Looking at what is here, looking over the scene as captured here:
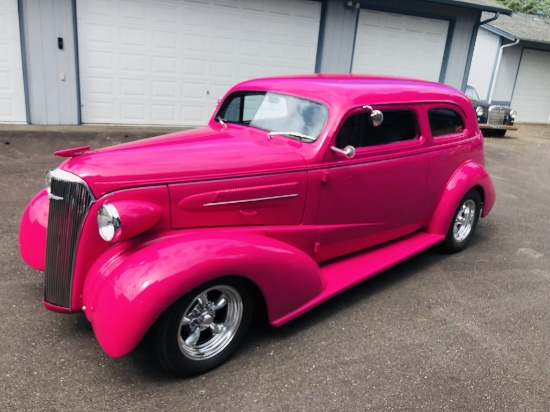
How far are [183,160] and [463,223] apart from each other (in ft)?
10.8

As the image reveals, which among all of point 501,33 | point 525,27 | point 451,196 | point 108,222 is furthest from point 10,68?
point 525,27

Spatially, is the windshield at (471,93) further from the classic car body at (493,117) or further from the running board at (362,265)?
the running board at (362,265)

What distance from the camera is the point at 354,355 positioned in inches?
121

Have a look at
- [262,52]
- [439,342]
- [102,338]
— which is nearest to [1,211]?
[102,338]

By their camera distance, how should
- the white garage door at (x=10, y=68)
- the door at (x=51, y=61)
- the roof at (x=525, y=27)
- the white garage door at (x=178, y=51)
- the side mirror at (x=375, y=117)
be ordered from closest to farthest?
the side mirror at (x=375, y=117) < the white garage door at (x=10, y=68) < the door at (x=51, y=61) < the white garage door at (x=178, y=51) < the roof at (x=525, y=27)

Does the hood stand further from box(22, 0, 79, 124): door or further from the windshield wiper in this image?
box(22, 0, 79, 124): door

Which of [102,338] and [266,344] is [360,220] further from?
[102,338]

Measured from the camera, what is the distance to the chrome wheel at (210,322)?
2.76m

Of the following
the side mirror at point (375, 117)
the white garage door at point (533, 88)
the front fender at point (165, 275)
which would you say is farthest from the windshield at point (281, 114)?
the white garage door at point (533, 88)

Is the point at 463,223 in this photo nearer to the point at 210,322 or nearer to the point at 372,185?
the point at 372,185

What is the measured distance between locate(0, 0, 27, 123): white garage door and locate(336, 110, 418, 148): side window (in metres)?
7.96

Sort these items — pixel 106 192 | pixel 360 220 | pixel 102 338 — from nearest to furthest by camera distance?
pixel 102 338
pixel 106 192
pixel 360 220

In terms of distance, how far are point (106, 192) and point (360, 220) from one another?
6.73 ft

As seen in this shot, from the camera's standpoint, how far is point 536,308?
3836 mm
